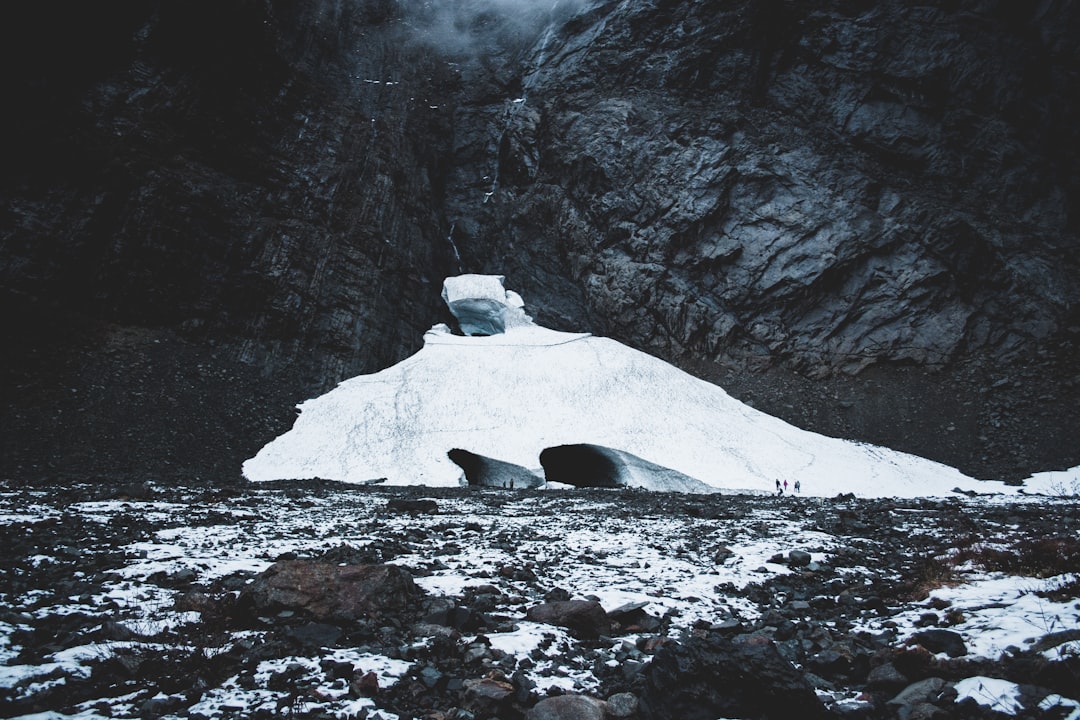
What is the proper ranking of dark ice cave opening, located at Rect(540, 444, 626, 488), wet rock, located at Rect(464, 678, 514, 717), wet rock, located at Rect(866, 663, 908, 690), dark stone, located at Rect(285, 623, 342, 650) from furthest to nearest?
dark ice cave opening, located at Rect(540, 444, 626, 488) < dark stone, located at Rect(285, 623, 342, 650) < wet rock, located at Rect(866, 663, 908, 690) < wet rock, located at Rect(464, 678, 514, 717)

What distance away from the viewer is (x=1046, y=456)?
29.6 m

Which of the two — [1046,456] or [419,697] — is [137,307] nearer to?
[419,697]

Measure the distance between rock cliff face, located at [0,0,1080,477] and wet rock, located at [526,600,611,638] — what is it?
24955 millimetres

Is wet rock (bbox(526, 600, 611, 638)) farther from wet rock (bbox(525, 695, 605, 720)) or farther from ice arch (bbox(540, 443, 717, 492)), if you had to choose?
ice arch (bbox(540, 443, 717, 492))

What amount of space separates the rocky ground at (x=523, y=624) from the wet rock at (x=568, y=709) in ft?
0.07

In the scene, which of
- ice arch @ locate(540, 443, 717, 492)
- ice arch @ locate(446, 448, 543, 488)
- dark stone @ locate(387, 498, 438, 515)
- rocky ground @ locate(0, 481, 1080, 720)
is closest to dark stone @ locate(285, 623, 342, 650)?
rocky ground @ locate(0, 481, 1080, 720)

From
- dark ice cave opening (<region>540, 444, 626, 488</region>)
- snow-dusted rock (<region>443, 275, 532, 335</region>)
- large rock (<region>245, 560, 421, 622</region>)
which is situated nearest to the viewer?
large rock (<region>245, 560, 421, 622</region>)

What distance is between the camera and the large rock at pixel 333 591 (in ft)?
18.8

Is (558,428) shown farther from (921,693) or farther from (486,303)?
(921,693)

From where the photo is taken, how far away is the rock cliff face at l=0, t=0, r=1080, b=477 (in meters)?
31.8

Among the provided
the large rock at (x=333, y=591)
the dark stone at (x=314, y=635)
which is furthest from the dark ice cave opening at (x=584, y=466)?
the dark stone at (x=314, y=635)

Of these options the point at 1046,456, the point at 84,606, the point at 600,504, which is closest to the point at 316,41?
the point at 600,504

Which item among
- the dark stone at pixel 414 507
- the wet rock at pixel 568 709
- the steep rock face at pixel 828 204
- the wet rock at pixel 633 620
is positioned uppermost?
the steep rock face at pixel 828 204

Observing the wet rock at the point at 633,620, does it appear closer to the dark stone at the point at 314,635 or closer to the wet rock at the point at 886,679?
the wet rock at the point at 886,679
